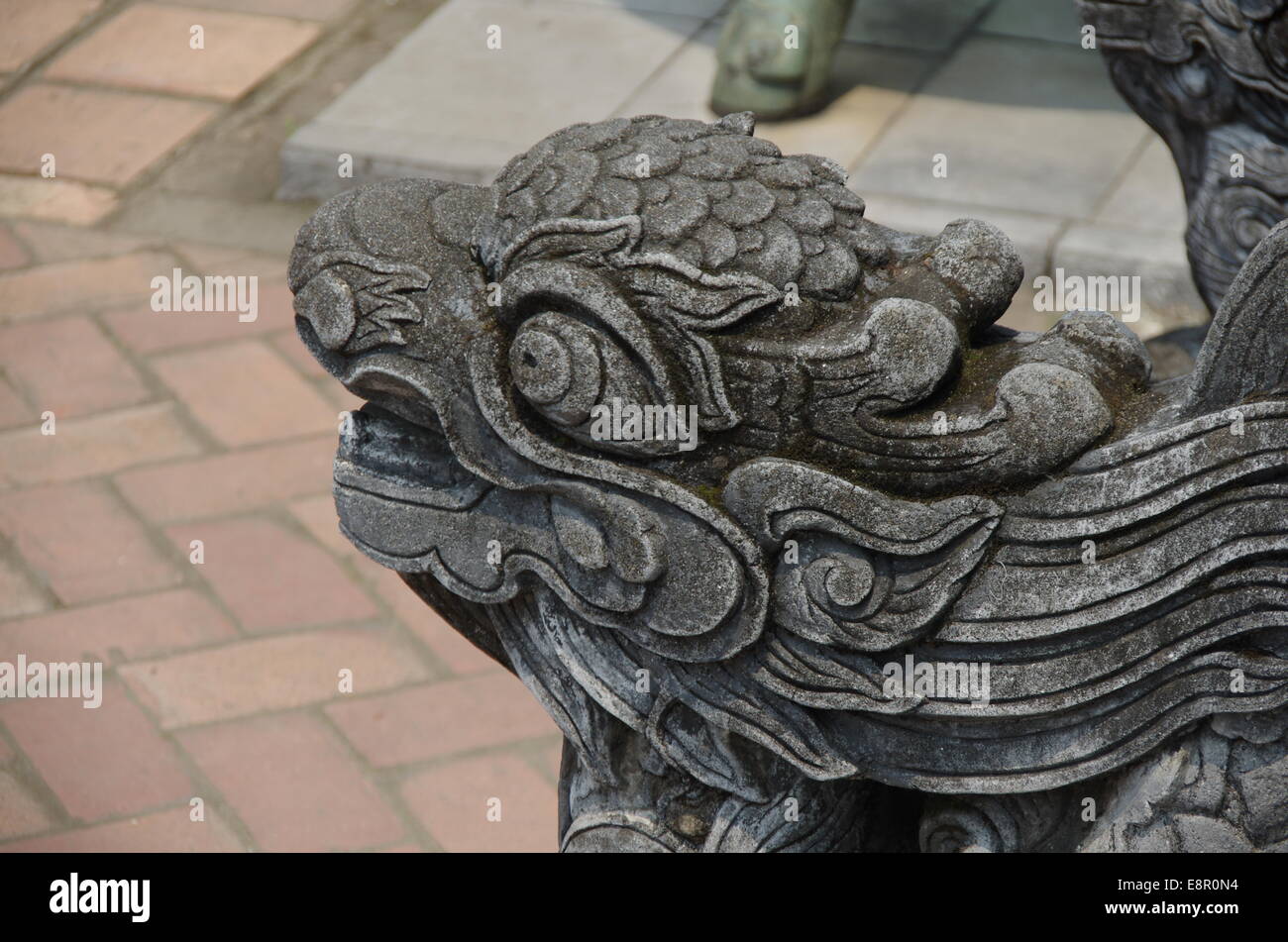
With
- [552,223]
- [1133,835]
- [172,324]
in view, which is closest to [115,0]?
[172,324]

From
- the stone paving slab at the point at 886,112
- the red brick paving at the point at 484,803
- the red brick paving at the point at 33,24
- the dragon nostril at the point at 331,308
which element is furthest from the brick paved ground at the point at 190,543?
the dragon nostril at the point at 331,308

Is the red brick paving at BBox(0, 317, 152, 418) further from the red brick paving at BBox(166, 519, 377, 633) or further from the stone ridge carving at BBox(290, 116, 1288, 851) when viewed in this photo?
the stone ridge carving at BBox(290, 116, 1288, 851)

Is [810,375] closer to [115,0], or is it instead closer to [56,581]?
[56,581]

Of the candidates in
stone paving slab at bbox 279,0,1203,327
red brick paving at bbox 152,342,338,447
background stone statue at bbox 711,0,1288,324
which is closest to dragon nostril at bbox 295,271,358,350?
background stone statue at bbox 711,0,1288,324

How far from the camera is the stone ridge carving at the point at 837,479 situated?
57.2 inches

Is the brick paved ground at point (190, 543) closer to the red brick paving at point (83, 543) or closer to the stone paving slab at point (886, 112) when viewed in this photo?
the red brick paving at point (83, 543)

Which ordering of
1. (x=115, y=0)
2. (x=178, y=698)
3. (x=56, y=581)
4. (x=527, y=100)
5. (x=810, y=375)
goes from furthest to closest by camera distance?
1. (x=115, y=0)
2. (x=527, y=100)
3. (x=56, y=581)
4. (x=178, y=698)
5. (x=810, y=375)

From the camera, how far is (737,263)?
4.85ft

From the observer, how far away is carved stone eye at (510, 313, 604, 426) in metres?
1.46

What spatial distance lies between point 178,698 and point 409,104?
2168mm

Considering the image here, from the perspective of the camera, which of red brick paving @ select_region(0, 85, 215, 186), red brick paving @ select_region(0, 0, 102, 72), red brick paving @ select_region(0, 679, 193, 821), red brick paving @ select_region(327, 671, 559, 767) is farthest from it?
red brick paving @ select_region(0, 0, 102, 72)

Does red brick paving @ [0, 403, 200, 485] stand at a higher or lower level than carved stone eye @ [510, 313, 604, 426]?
lower

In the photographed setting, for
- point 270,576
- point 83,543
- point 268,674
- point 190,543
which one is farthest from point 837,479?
point 83,543

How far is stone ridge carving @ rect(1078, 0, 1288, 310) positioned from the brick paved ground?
1.39 metres
